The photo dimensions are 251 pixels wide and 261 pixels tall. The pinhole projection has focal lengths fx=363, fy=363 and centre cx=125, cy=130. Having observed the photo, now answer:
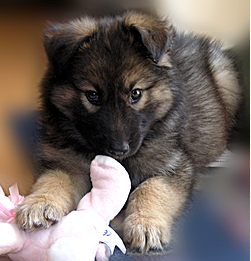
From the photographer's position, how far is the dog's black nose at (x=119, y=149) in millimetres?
1750

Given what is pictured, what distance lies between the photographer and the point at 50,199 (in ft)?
6.01

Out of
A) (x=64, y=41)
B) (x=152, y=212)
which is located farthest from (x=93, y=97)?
(x=152, y=212)

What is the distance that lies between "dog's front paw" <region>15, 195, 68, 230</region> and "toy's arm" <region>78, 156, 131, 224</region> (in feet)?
0.41

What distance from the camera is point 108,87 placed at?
1878 mm

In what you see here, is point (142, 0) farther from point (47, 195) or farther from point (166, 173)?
point (47, 195)

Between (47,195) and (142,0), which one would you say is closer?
(47,195)

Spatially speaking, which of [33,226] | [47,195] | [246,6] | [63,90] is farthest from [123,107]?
[246,6]

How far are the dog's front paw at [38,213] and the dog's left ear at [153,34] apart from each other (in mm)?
913

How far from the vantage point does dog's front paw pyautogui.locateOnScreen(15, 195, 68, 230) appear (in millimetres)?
1616

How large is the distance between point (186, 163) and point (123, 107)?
2.39ft

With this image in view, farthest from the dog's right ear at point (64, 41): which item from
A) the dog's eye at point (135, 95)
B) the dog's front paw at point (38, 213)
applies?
the dog's front paw at point (38, 213)

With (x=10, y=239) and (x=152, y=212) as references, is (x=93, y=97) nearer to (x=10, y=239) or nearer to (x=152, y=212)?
(x=152, y=212)

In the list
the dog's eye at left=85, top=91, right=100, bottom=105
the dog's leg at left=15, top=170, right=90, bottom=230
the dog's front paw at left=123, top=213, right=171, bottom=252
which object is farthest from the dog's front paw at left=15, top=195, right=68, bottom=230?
the dog's eye at left=85, top=91, right=100, bottom=105

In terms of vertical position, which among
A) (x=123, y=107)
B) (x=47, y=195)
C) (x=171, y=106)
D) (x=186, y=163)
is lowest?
(x=186, y=163)
